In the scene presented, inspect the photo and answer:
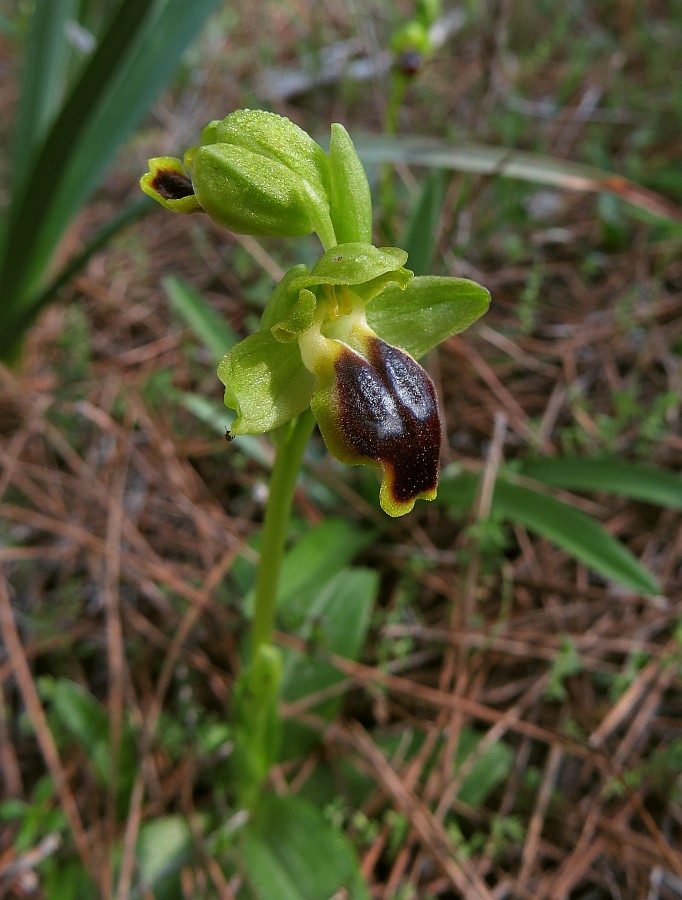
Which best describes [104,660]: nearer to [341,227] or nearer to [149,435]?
[149,435]

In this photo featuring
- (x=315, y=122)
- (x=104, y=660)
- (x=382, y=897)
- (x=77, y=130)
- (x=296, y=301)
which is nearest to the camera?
(x=296, y=301)

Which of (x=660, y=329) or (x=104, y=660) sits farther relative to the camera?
(x=660, y=329)

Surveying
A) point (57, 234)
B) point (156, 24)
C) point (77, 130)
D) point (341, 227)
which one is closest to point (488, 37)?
point (156, 24)

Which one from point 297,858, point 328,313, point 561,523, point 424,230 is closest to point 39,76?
point 424,230

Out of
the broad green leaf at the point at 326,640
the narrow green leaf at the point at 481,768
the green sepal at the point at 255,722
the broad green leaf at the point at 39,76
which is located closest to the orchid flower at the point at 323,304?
the green sepal at the point at 255,722

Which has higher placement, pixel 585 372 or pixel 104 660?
pixel 585 372

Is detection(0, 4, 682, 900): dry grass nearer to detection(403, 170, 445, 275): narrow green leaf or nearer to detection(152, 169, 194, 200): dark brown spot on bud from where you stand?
detection(403, 170, 445, 275): narrow green leaf

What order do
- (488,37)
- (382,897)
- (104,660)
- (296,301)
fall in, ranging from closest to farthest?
(296,301), (382,897), (104,660), (488,37)
